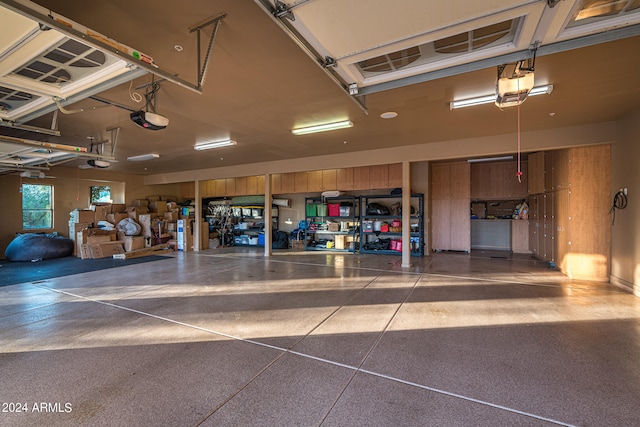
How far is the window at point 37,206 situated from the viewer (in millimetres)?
8305

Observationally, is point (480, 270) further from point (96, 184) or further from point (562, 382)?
point (96, 184)

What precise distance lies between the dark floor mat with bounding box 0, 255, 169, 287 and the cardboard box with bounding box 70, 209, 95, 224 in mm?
1200

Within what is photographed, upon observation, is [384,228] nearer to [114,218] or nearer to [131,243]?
[131,243]

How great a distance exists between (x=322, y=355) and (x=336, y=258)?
528 centimetres

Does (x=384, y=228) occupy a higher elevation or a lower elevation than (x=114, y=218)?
lower

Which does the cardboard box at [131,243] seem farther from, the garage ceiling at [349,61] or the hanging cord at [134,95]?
the hanging cord at [134,95]

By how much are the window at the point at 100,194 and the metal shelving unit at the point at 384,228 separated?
30.7 feet

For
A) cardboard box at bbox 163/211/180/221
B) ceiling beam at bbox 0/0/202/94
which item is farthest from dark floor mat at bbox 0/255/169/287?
ceiling beam at bbox 0/0/202/94

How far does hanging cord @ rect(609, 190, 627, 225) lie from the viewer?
4.41 meters

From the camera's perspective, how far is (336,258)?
25.3 ft

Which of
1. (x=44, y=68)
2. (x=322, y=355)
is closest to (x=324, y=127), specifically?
(x=44, y=68)

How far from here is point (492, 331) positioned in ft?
9.59

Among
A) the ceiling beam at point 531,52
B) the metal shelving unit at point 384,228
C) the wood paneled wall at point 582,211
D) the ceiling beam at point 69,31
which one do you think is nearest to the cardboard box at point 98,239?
the metal shelving unit at point 384,228

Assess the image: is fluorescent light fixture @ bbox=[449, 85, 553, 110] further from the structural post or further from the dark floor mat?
the structural post
